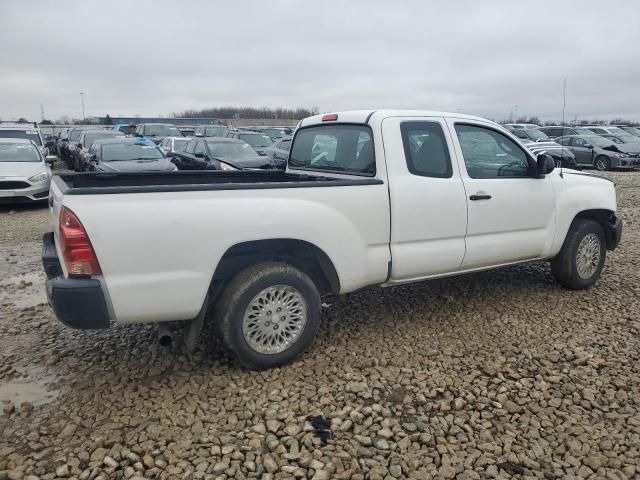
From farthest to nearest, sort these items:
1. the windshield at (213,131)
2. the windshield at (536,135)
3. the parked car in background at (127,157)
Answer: the windshield at (213,131)
the windshield at (536,135)
the parked car in background at (127,157)

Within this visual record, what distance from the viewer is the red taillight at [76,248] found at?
3.13m

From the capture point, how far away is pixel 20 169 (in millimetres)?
11406

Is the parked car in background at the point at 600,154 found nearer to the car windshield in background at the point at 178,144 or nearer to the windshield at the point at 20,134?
the car windshield in background at the point at 178,144

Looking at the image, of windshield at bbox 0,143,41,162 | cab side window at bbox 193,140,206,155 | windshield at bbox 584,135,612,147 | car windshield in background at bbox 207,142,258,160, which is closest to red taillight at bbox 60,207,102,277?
windshield at bbox 0,143,41,162

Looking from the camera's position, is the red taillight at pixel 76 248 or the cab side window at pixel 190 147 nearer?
the red taillight at pixel 76 248

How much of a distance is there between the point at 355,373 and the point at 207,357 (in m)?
1.20

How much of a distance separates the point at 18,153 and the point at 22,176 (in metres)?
1.61

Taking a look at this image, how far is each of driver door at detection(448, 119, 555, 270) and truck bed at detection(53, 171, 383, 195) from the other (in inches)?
44.1

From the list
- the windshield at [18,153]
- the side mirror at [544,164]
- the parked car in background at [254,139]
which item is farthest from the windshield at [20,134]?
the side mirror at [544,164]

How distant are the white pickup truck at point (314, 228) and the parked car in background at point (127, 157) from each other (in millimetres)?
8107

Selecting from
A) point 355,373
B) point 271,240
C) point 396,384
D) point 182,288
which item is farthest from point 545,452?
point 182,288

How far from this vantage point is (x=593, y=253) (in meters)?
5.65

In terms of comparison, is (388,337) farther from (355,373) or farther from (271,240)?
(271,240)

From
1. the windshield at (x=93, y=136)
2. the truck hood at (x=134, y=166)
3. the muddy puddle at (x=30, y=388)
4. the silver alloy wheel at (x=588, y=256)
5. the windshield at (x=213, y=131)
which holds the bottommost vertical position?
the muddy puddle at (x=30, y=388)
